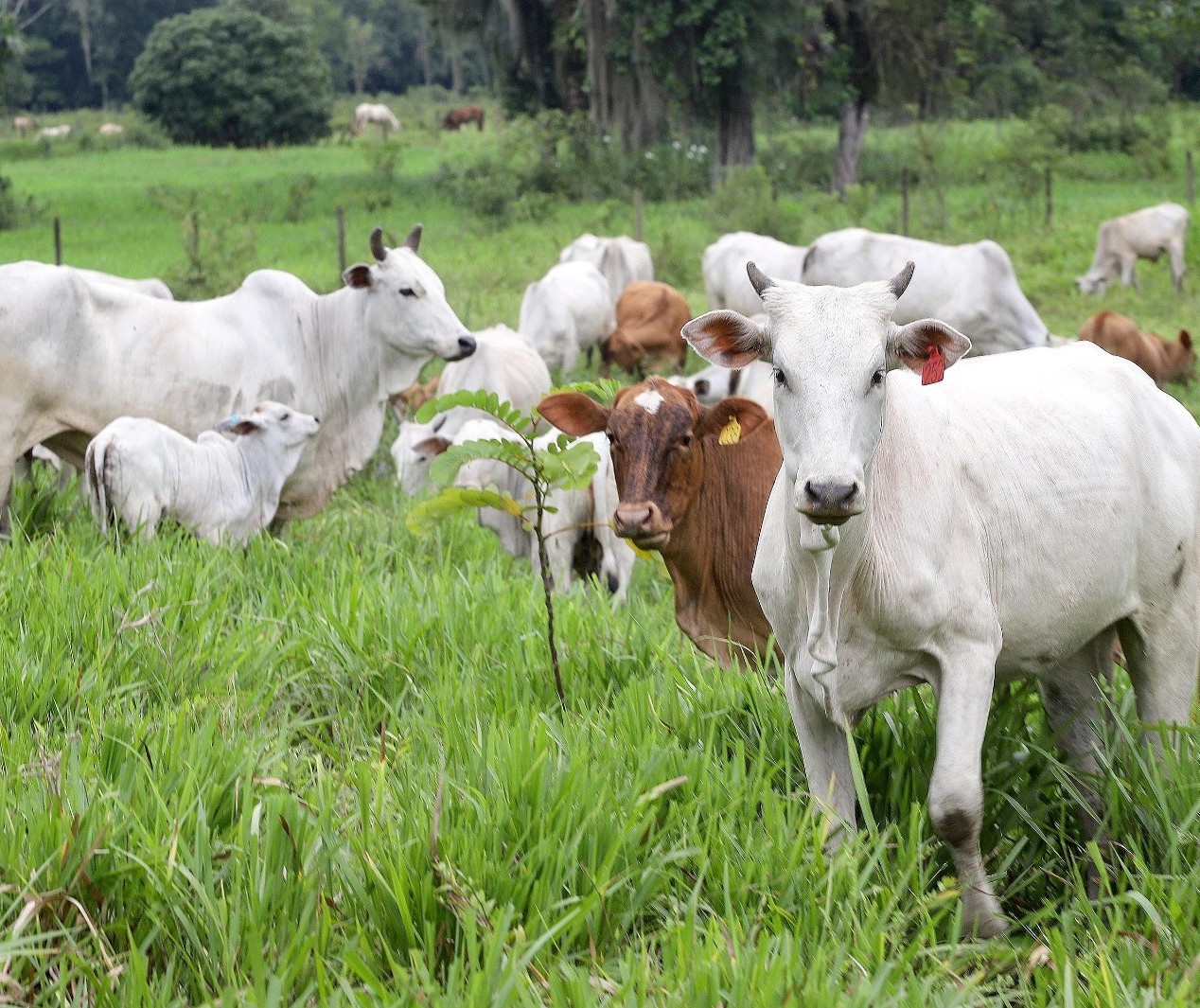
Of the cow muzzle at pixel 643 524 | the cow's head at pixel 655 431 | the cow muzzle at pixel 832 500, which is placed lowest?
the cow muzzle at pixel 643 524

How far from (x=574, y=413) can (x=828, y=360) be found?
6.02ft

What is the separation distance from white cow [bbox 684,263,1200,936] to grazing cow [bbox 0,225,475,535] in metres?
4.37

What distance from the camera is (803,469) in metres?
Result: 3.02

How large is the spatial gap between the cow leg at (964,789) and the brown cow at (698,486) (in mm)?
1421

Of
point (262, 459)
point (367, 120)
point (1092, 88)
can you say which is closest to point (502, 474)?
point (262, 459)

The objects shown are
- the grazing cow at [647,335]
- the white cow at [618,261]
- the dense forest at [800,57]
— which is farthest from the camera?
the dense forest at [800,57]

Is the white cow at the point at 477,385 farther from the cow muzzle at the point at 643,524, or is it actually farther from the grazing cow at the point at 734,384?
the cow muzzle at the point at 643,524

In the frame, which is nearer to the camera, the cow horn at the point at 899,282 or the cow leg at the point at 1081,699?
the cow horn at the point at 899,282

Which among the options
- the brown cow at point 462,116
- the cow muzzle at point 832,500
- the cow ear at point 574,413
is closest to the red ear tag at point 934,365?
the cow muzzle at point 832,500

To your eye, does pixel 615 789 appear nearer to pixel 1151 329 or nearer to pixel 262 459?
pixel 262 459

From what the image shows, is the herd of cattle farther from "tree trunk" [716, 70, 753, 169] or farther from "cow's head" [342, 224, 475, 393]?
"tree trunk" [716, 70, 753, 169]

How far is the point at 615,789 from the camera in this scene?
127 inches

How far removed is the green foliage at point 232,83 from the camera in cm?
4306

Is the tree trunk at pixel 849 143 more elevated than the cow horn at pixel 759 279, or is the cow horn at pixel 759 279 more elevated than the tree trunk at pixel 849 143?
the cow horn at pixel 759 279
